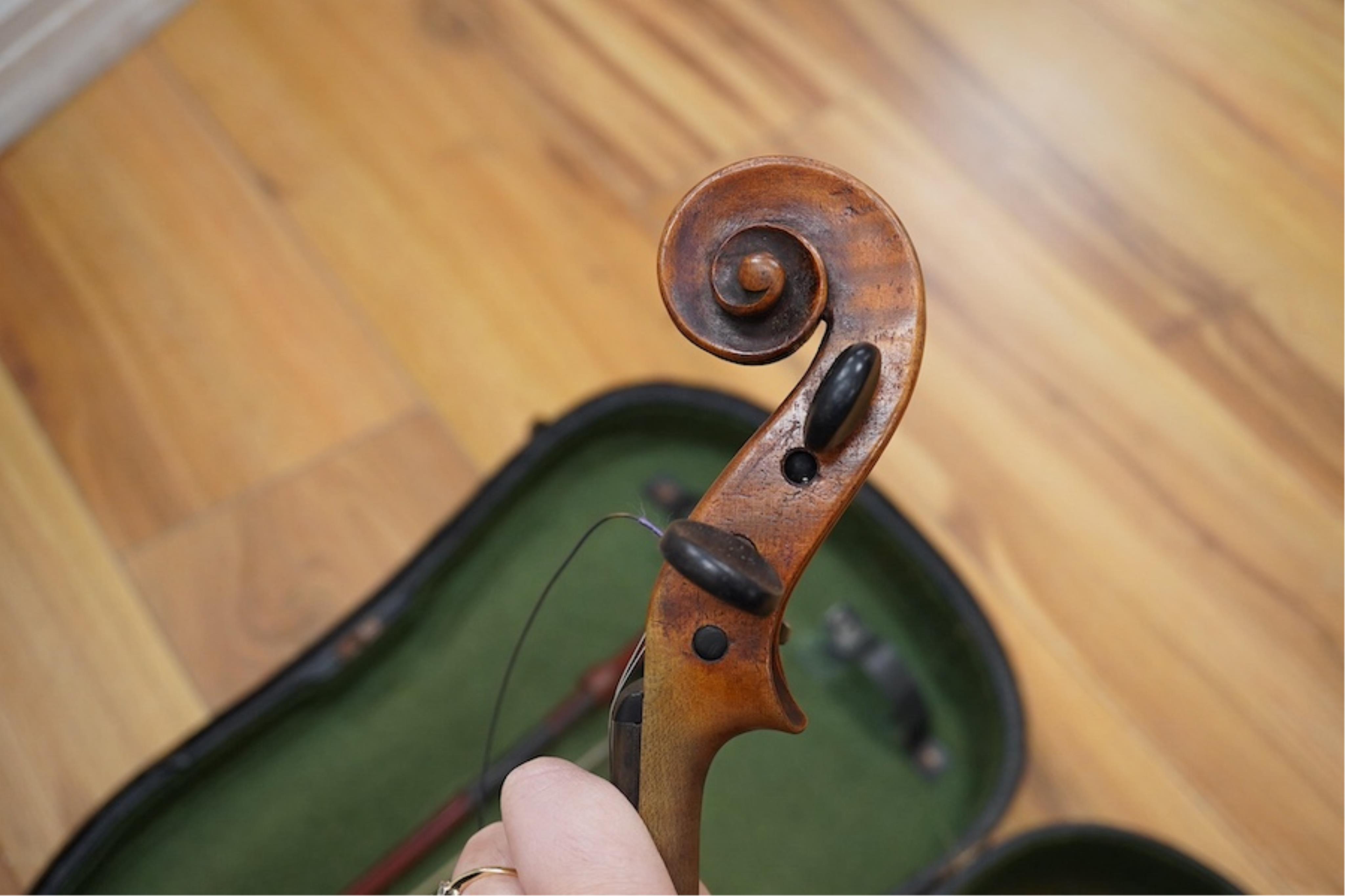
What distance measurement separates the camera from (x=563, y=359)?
1.02m

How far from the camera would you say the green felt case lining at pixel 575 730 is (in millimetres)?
788

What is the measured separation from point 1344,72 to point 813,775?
37.6 inches

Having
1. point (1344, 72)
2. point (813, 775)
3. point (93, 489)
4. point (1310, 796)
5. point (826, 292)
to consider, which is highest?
point (93, 489)

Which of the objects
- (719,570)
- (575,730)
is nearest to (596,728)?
(575,730)

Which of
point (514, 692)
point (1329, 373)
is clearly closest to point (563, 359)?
point (514, 692)

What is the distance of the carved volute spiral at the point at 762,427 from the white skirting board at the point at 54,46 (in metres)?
0.98

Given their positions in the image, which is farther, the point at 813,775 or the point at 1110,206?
the point at 1110,206

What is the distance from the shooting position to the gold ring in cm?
47

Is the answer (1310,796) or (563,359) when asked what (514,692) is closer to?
(563,359)

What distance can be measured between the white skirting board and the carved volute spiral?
3.21 feet

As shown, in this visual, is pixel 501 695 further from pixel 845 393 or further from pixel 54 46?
pixel 54 46

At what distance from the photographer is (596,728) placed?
0.83 meters

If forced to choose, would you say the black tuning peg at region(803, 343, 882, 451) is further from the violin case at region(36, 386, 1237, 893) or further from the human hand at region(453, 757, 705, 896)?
the violin case at region(36, 386, 1237, 893)

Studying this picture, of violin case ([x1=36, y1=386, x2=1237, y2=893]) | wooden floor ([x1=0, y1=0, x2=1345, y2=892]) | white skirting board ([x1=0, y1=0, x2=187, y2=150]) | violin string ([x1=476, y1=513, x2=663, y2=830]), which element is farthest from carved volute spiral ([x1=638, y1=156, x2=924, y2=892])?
white skirting board ([x1=0, y1=0, x2=187, y2=150])
